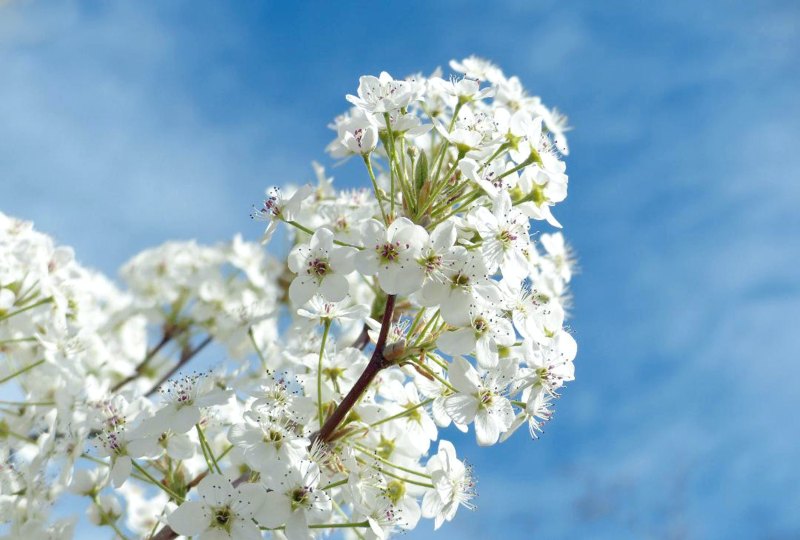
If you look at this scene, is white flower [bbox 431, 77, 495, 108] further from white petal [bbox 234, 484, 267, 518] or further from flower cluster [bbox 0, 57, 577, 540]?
white petal [bbox 234, 484, 267, 518]

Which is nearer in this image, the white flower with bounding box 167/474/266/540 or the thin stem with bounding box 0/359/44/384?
the white flower with bounding box 167/474/266/540

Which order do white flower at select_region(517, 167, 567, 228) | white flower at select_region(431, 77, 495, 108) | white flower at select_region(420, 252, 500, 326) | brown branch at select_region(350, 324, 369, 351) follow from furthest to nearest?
brown branch at select_region(350, 324, 369, 351)
white flower at select_region(431, 77, 495, 108)
white flower at select_region(517, 167, 567, 228)
white flower at select_region(420, 252, 500, 326)

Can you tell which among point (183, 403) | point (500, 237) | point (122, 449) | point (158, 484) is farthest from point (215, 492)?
point (500, 237)

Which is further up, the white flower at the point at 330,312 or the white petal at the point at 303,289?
the white flower at the point at 330,312

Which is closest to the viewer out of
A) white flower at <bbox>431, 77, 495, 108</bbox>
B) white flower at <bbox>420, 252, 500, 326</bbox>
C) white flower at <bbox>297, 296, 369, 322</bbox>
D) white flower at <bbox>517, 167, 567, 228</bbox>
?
white flower at <bbox>420, 252, 500, 326</bbox>

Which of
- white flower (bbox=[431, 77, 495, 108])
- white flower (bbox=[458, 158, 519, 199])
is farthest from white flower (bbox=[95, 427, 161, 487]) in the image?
white flower (bbox=[431, 77, 495, 108])

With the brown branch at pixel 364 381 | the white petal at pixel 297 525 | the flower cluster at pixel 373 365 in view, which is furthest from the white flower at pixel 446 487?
the white petal at pixel 297 525

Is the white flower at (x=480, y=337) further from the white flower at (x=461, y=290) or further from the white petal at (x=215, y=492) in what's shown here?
the white petal at (x=215, y=492)

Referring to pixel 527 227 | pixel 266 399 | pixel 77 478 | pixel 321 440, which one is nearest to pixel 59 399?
pixel 77 478

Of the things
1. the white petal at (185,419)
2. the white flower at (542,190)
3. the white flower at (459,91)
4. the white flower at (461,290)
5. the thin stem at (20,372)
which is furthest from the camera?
the thin stem at (20,372)
